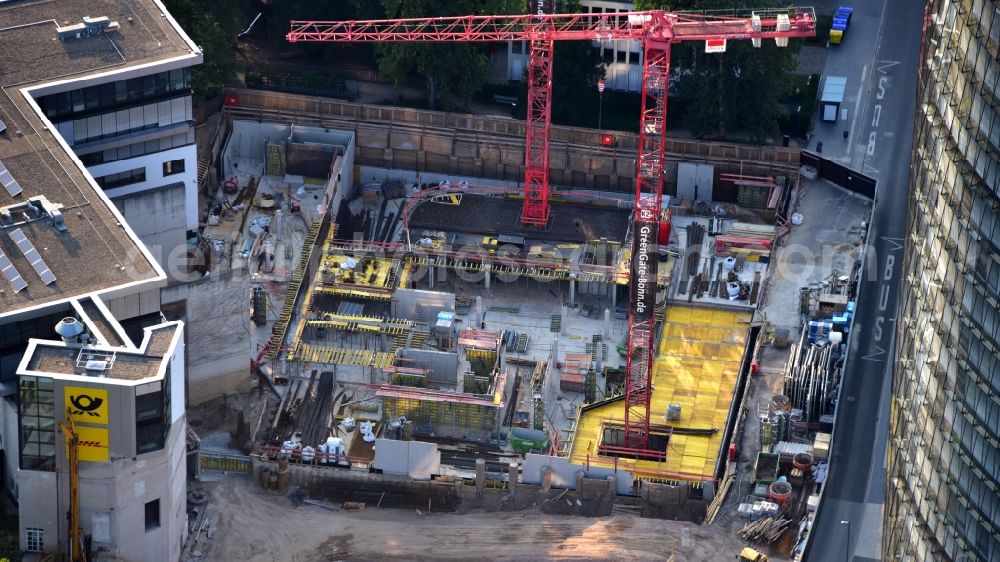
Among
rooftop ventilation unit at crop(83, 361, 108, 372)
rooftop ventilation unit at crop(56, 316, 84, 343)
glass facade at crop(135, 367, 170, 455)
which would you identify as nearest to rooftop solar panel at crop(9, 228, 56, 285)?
rooftop ventilation unit at crop(56, 316, 84, 343)

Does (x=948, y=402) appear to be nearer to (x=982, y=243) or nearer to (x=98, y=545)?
(x=982, y=243)

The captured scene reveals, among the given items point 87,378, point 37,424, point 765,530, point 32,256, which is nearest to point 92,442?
point 37,424

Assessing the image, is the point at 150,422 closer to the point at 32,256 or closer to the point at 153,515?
the point at 153,515

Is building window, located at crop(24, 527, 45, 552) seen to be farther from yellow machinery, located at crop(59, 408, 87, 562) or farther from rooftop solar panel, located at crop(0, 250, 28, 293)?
rooftop solar panel, located at crop(0, 250, 28, 293)

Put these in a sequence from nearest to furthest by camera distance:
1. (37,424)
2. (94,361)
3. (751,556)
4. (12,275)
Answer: (94,361), (37,424), (12,275), (751,556)

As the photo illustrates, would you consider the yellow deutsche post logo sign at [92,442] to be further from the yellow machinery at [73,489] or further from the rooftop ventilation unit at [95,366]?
the rooftop ventilation unit at [95,366]

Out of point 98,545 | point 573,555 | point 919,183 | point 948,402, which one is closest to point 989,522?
point 948,402
